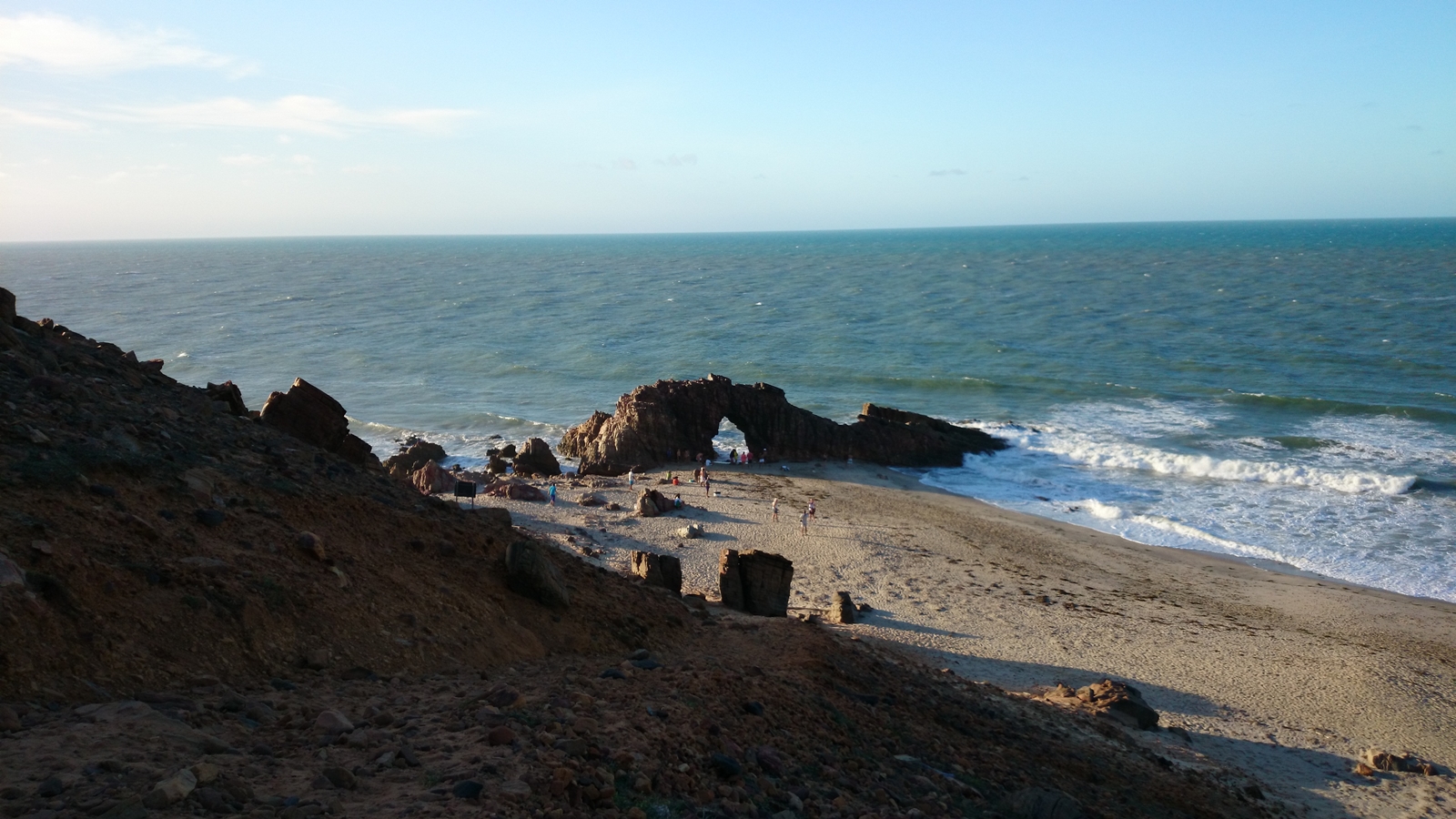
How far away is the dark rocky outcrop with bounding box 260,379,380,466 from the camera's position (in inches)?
595

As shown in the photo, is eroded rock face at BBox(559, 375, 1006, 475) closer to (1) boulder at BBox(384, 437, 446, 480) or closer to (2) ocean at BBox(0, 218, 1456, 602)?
(2) ocean at BBox(0, 218, 1456, 602)

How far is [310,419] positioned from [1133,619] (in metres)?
18.6

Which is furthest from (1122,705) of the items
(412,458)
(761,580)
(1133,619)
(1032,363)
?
(1032,363)

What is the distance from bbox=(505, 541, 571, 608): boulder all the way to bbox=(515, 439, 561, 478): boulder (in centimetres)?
2495

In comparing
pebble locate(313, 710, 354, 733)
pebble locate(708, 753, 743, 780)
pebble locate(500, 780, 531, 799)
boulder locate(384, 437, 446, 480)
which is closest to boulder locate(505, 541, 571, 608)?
pebble locate(313, 710, 354, 733)

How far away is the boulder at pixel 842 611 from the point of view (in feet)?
66.9

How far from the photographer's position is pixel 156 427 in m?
11.6

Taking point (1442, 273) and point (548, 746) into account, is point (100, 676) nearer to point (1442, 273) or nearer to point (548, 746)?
point (548, 746)

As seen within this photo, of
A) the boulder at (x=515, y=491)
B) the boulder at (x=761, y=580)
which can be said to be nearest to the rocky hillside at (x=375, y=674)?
the boulder at (x=761, y=580)

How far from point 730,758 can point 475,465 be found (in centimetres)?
3289

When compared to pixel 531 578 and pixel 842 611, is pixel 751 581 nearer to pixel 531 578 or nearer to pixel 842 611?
pixel 842 611

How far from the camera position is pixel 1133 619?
22.4 m

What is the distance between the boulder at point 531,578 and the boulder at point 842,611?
33.0 ft

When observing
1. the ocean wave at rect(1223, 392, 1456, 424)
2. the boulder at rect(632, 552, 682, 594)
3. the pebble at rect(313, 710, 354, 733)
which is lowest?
the ocean wave at rect(1223, 392, 1456, 424)
